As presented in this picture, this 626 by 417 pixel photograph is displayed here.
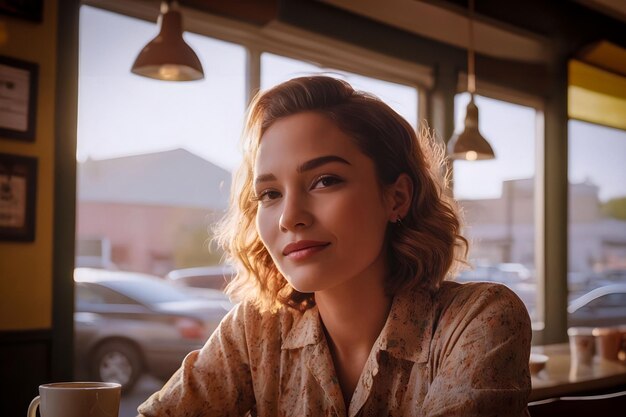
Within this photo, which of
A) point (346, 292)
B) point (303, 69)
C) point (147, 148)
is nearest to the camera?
point (346, 292)

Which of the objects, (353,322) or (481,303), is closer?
(481,303)

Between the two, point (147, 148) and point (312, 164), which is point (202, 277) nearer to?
point (147, 148)

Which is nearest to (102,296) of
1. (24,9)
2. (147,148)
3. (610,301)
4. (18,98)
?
(147,148)

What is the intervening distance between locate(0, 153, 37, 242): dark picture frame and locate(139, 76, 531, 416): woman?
1633 millimetres

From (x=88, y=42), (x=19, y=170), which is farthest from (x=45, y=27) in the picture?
(x=19, y=170)

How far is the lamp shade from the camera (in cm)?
358

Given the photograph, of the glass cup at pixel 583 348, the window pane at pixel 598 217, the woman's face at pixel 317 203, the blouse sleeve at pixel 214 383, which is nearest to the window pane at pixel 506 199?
the window pane at pixel 598 217

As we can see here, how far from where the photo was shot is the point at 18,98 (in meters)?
2.96

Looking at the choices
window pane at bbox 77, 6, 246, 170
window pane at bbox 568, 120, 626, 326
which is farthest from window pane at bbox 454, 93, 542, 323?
window pane at bbox 77, 6, 246, 170

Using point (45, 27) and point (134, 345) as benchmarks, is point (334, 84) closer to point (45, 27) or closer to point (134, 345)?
point (45, 27)

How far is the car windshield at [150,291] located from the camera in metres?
4.81

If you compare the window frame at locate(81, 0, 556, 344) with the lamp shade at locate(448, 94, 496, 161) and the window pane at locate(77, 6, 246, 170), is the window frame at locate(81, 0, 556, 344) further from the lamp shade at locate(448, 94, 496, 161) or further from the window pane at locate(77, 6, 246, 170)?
the lamp shade at locate(448, 94, 496, 161)

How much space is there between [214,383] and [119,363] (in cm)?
321

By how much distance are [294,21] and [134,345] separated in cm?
233
